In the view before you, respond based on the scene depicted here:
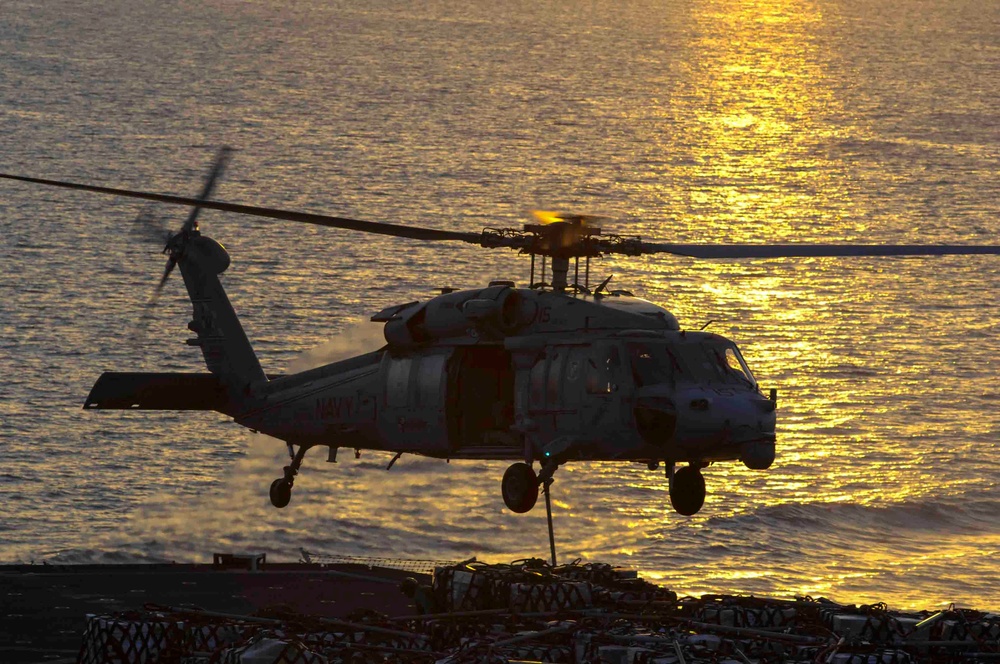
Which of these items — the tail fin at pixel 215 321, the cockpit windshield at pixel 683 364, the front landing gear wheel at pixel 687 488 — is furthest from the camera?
the tail fin at pixel 215 321

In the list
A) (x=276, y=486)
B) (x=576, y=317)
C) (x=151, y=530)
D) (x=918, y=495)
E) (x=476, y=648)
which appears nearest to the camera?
(x=476, y=648)

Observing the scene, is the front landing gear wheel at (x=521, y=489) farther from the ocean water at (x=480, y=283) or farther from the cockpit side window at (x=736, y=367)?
the ocean water at (x=480, y=283)

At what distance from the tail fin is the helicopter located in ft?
12.6

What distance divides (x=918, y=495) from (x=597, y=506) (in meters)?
19.2

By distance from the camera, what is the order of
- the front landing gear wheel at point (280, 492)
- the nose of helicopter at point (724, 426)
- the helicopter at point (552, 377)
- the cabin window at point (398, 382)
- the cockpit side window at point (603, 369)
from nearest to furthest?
the nose of helicopter at point (724, 426) < the helicopter at point (552, 377) < the cockpit side window at point (603, 369) < the cabin window at point (398, 382) < the front landing gear wheel at point (280, 492)

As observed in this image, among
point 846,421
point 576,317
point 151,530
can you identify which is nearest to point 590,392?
point 576,317

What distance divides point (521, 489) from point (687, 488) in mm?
3175

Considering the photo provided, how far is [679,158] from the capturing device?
590ft

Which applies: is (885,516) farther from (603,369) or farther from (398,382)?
(603,369)

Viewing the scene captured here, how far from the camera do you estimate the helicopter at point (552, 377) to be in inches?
1439

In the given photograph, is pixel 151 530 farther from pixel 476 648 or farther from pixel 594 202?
pixel 594 202

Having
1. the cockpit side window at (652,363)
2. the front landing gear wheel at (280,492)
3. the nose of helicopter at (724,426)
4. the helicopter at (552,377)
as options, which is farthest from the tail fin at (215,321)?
the nose of helicopter at (724,426)

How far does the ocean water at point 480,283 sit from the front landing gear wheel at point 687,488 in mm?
16235

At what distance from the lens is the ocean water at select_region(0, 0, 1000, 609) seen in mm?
92062
